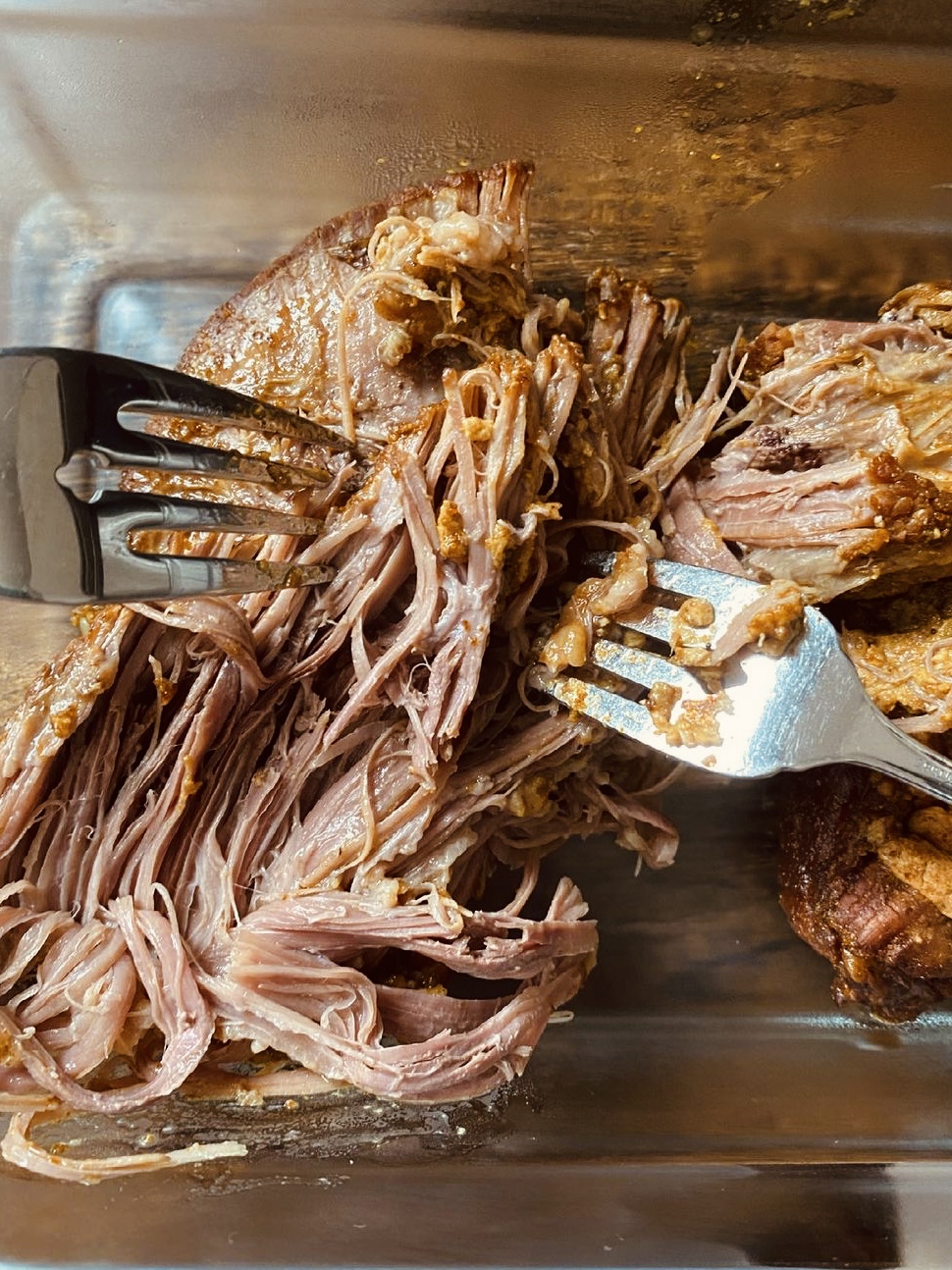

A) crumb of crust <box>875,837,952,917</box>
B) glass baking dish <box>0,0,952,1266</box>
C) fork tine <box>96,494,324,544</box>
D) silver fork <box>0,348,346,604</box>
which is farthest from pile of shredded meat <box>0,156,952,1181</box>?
glass baking dish <box>0,0,952,1266</box>

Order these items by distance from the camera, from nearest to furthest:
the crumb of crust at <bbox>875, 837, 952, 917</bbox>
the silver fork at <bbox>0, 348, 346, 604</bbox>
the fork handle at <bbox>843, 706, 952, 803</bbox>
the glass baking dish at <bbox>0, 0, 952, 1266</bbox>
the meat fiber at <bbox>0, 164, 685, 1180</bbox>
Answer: the silver fork at <bbox>0, 348, 346, 604</bbox> → the fork handle at <bbox>843, 706, 952, 803</bbox> → the meat fiber at <bbox>0, 164, 685, 1180</bbox> → the crumb of crust at <bbox>875, 837, 952, 917</bbox> → the glass baking dish at <bbox>0, 0, 952, 1266</bbox>

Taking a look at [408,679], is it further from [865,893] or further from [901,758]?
[865,893]

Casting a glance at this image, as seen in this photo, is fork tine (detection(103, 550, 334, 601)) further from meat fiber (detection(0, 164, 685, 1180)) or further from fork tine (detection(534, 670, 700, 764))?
fork tine (detection(534, 670, 700, 764))

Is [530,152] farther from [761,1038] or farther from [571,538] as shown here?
[761,1038]

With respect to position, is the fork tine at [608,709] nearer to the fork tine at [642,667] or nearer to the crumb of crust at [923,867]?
the fork tine at [642,667]

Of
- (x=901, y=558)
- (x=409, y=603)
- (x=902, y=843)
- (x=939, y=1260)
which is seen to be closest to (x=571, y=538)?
(x=409, y=603)

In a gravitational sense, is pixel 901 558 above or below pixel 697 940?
above

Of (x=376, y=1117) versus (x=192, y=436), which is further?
(x=376, y=1117)
